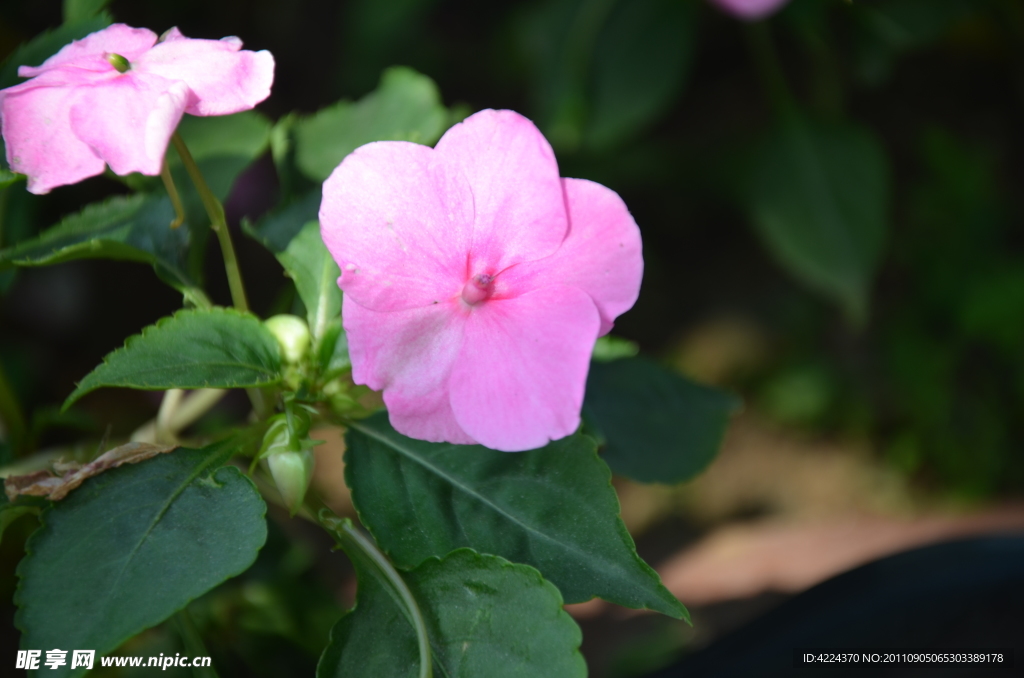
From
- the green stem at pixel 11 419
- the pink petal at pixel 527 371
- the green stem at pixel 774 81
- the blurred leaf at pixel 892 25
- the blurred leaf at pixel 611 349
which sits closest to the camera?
the pink petal at pixel 527 371

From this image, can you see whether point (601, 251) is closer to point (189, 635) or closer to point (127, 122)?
point (127, 122)

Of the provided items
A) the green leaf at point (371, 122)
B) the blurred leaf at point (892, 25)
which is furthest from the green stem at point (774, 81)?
the green leaf at point (371, 122)

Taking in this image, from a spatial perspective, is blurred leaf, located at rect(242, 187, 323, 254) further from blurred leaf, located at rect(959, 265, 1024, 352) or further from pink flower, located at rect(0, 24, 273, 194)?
blurred leaf, located at rect(959, 265, 1024, 352)

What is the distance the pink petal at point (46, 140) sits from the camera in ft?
1.54

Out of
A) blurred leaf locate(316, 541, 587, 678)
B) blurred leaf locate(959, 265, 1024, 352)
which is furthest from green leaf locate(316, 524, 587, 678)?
blurred leaf locate(959, 265, 1024, 352)

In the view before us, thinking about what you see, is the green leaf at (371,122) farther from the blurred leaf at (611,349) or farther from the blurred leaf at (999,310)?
the blurred leaf at (999,310)

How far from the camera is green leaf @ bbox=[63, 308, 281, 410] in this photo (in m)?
0.48

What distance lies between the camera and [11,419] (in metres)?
0.71

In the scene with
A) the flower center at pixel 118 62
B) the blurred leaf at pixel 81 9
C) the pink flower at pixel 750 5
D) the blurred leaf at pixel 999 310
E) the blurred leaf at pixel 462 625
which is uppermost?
the blurred leaf at pixel 81 9

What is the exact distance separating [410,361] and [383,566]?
17 cm

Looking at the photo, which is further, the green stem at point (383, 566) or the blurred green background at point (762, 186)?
the blurred green background at point (762, 186)

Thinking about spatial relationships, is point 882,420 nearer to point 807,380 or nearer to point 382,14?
point 807,380

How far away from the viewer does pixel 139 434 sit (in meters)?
0.69

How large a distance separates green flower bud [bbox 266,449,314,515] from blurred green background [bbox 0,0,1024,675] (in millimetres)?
867
